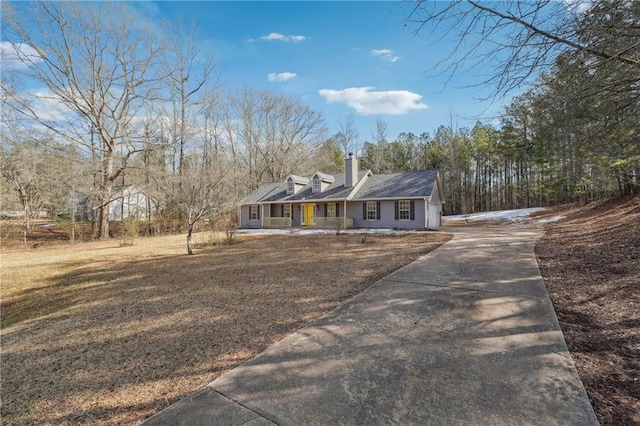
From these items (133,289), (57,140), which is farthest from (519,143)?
(57,140)

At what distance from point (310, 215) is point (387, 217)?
5784 millimetres

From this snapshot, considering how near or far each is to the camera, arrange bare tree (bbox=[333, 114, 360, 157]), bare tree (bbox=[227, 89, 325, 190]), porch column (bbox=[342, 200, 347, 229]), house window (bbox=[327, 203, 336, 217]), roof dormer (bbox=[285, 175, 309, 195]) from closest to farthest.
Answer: porch column (bbox=[342, 200, 347, 229]), house window (bbox=[327, 203, 336, 217]), roof dormer (bbox=[285, 175, 309, 195]), bare tree (bbox=[227, 89, 325, 190]), bare tree (bbox=[333, 114, 360, 157])

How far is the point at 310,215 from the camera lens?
69.8ft

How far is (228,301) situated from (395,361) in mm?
3145

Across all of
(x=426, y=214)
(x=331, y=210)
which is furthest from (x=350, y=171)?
(x=426, y=214)

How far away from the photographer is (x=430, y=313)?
392cm

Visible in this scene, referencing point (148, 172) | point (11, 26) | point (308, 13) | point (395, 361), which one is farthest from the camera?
point (148, 172)

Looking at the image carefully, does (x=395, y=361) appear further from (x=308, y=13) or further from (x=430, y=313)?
(x=308, y=13)

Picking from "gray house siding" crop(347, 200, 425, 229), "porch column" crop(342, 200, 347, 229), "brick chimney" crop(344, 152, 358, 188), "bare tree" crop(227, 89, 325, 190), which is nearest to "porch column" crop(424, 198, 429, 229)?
"gray house siding" crop(347, 200, 425, 229)

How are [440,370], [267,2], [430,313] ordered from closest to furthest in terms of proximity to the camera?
[440,370] → [430,313] → [267,2]

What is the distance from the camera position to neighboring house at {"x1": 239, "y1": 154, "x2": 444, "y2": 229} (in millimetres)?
17984

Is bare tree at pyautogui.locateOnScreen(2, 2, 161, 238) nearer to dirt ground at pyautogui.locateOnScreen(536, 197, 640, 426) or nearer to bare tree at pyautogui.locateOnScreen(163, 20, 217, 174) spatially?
bare tree at pyautogui.locateOnScreen(163, 20, 217, 174)

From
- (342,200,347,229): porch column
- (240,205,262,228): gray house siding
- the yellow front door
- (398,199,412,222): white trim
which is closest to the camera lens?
(398,199,412,222): white trim

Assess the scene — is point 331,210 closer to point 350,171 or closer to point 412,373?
point 350,171
